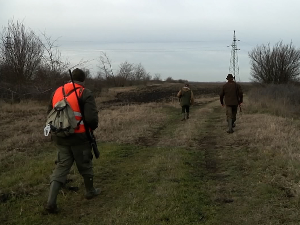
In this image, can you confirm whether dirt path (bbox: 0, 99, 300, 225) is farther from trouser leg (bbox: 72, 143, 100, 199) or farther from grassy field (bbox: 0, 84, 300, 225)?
trouser leg (bbox: 72, 143, 100, 199)

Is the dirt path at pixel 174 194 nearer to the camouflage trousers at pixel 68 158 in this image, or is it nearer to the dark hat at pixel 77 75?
the camouflage trousers at pixel 68 158

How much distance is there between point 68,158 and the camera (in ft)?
15.7

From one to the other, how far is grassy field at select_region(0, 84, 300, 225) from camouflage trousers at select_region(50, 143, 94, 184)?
516 millimetres

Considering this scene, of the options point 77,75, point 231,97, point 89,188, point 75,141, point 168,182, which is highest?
point 77,75

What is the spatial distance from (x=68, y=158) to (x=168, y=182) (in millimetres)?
1879

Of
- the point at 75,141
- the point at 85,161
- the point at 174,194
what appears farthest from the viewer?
the point at 174,194

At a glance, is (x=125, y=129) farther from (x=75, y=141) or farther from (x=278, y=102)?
(x=278, y=102)

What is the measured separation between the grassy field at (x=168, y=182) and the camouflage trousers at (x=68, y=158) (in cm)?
52

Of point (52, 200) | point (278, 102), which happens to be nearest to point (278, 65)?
point (278, 102)

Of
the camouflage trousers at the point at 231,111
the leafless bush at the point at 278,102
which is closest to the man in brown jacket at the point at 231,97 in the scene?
the camouflage trousers at the point at 231,111

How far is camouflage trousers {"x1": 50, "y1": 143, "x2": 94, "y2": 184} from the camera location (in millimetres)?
4672

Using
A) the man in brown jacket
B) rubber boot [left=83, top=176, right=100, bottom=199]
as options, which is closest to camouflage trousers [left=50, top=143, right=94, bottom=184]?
rubber boot [left=83, top=176, right=100, bottom=199]

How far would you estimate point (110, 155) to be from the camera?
7.90m

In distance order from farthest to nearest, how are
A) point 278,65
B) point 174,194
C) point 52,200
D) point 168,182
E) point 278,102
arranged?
point 278,65
point 278,102
point 168,182
point 174,194
point 52,200
